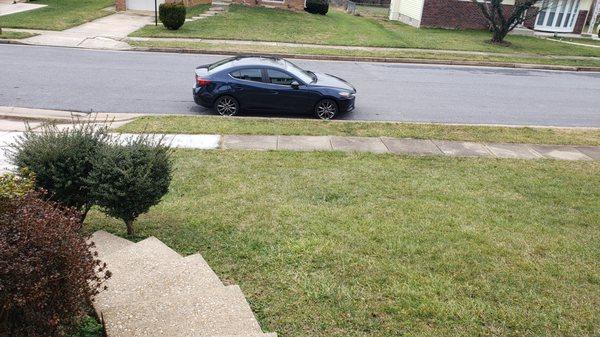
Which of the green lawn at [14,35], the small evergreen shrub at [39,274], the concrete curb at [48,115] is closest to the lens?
the small evergreen shrub at [39,274]

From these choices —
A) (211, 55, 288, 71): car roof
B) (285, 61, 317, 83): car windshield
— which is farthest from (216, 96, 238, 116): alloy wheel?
(285, 61, 317, 83): car windshield

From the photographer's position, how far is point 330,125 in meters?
11.6

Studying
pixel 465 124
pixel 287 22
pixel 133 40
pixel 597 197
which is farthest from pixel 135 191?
pixel 287 22

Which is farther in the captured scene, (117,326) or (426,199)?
(426,199)

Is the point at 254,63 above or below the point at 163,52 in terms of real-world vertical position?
above

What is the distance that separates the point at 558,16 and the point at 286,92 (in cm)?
3071

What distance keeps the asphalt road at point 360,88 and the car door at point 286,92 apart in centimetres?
130

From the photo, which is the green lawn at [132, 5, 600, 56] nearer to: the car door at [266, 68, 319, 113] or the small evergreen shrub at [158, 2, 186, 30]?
the small evergreen shrub at [158, 2, 186, 30]

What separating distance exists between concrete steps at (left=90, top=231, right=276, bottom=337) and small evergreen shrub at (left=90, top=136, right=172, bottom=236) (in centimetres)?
67

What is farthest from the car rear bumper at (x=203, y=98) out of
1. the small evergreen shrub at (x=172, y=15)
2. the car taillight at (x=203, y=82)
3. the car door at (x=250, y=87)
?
the small evergreen shrub at (x=172, y=15)

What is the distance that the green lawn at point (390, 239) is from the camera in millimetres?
4684

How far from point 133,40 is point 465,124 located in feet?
49.7

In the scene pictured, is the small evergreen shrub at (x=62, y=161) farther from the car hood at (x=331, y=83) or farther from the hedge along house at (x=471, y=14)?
the hedge along house at (x=471, y=14)

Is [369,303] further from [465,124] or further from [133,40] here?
[133,40]
